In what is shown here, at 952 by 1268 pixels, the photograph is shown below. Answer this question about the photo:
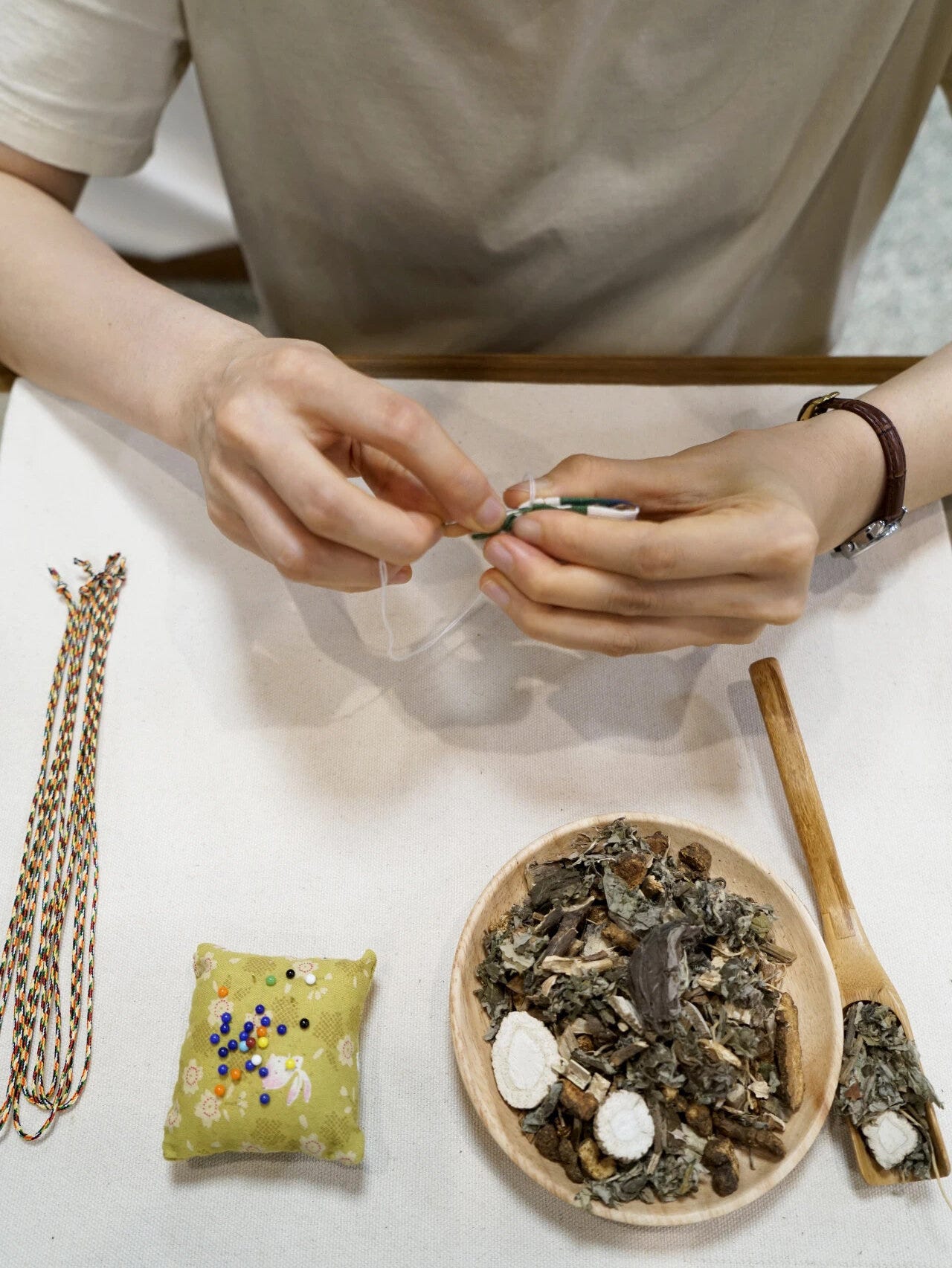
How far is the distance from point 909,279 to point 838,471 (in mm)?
1683

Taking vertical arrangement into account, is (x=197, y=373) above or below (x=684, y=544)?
above

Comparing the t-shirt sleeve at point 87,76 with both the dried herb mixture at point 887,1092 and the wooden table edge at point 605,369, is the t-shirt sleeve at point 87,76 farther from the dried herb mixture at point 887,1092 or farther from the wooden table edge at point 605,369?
the dried herb mixture at point 887,1092

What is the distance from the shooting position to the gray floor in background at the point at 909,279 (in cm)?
207

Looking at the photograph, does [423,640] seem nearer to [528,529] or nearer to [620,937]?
[528,529]

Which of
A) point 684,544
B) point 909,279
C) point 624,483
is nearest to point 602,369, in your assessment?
point 624,483

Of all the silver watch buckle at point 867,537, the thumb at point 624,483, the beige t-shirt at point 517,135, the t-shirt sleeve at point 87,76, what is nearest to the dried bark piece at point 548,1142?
the thumb at point 624,483

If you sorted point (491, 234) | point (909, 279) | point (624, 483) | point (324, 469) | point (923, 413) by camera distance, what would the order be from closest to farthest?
point (324, 469) → point (624, 483) → point (923, 413) → point (491, 234) → point (909, 279)

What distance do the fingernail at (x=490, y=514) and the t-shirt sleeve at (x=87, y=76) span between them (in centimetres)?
58

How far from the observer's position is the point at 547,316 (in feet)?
3.54

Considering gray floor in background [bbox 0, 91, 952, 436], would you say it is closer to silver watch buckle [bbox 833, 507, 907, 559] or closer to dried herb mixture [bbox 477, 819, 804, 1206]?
silver watch buckle [bbox 833, 507, 907, 559]

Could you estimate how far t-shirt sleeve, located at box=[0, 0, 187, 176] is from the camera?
2.65 feet

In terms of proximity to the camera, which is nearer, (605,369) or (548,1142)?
(548,1142)

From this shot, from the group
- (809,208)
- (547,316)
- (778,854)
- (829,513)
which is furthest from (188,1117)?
(809,208)

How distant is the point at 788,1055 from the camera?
0.69 metres
